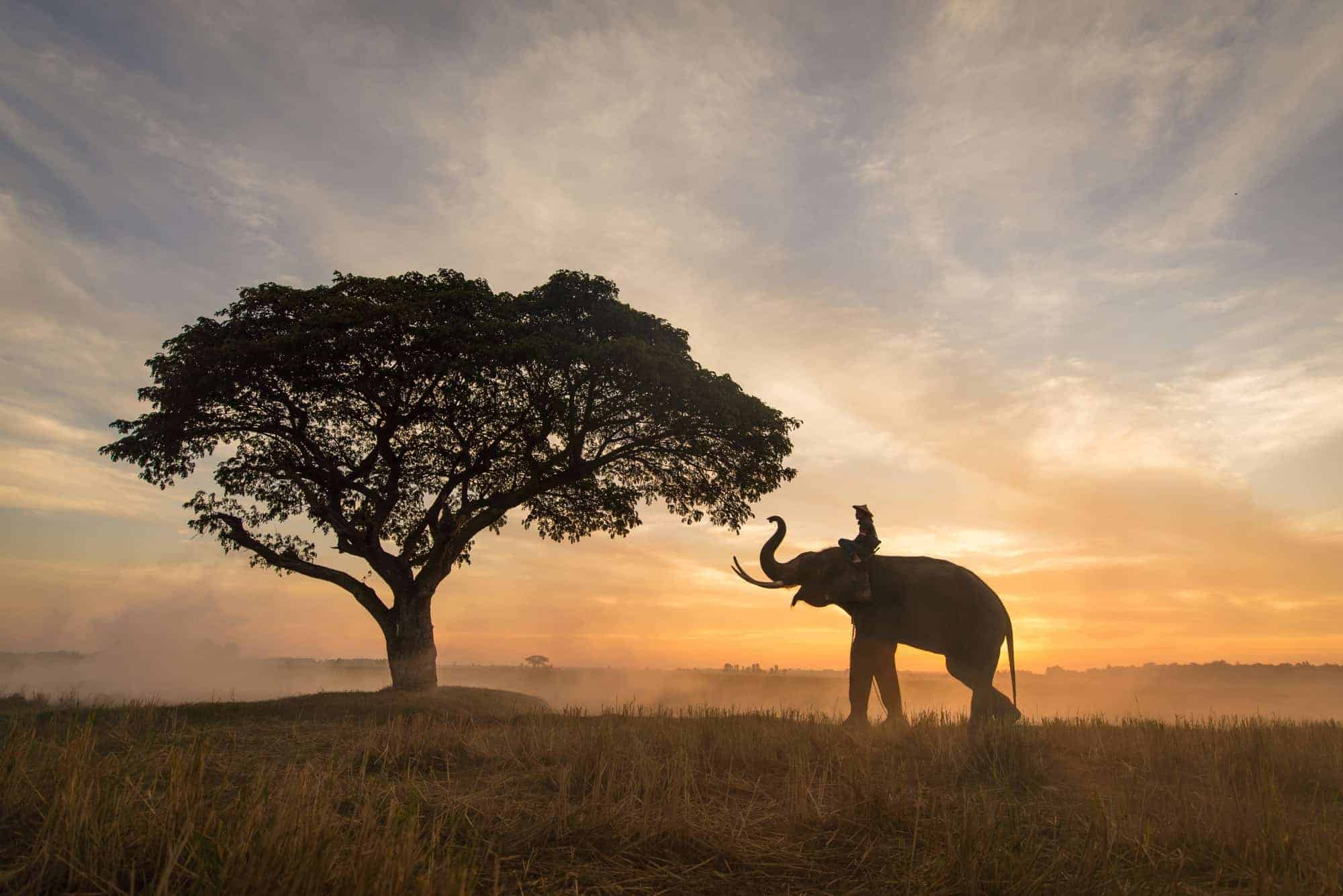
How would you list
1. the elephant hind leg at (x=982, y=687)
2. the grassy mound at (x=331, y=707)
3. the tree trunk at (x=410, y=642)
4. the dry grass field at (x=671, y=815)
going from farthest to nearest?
the tree trunk at (x=410, y=642) < the grassy mound at (x=331, y=707) < the elephant hind leg at (x=982, y=687) < the dry grass field at (x=671, y=815)

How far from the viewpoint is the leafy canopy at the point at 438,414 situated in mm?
19141

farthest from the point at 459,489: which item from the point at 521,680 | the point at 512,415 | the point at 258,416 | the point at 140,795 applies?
the point at 521,680

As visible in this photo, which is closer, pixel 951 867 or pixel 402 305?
pixel 951 867

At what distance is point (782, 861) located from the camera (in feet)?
15.8

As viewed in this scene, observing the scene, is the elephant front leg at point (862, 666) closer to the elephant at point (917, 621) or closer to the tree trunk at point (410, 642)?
the elephant at point (917, 621)

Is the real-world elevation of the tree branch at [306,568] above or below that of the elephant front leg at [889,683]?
above

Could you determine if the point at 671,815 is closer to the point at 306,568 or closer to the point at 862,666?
the point at 862,666

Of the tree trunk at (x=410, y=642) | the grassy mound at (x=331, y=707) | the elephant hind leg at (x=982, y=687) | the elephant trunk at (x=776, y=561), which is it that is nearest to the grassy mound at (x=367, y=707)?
the grassy mound at (x=331, y=707)

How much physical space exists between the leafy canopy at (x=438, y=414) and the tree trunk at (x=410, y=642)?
0.61 m

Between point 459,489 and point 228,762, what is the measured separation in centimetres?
1590

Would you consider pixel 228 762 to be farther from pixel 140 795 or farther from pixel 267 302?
pixel 267 302

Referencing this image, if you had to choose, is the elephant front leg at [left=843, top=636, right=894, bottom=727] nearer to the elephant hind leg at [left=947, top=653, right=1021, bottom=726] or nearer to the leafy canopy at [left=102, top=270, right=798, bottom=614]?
the elephant hind leg at [left=947, top=653, right=1021, bottom=726]

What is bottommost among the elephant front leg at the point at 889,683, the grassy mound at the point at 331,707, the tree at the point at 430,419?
the grassy mound at the point at 331,707

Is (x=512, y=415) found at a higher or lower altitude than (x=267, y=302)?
lower
